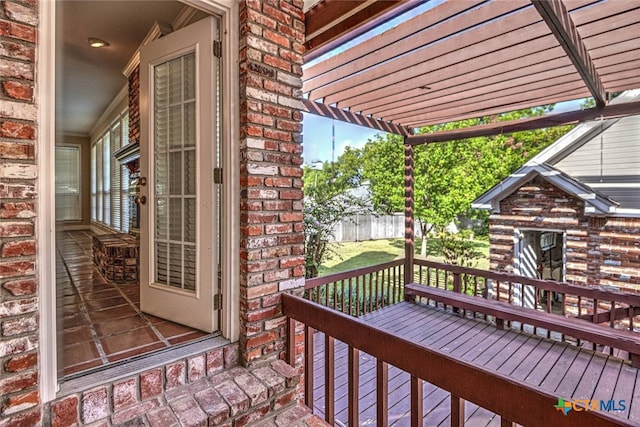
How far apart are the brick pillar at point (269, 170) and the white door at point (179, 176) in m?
0.26

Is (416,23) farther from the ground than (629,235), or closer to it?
farther from the ground

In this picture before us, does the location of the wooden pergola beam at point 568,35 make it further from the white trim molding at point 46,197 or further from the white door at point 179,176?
the white trim molding at point 46,197

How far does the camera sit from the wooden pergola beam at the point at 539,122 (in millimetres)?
3248

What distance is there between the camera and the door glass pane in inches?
83.8

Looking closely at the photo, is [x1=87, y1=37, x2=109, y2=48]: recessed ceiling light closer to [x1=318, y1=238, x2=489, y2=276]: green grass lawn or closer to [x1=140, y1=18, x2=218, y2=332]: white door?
[x1=140, y1=18, x2=218, y2=332]: white door

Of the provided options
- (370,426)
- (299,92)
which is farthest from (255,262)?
(370,426)

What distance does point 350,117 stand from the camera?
4129 millimetres

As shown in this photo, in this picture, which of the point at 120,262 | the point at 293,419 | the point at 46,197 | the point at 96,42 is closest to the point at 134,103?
the point at 96,42

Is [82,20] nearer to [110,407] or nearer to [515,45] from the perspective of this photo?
[110,407]

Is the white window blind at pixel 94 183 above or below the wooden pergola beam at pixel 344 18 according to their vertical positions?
below

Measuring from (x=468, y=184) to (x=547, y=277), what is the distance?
8.51 feet

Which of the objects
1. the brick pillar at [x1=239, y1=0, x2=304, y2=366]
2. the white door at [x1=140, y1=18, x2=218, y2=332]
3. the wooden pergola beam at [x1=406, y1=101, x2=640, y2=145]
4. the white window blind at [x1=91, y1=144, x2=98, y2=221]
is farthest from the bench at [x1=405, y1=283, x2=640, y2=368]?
the white window blind at [x1=91, y1=144, x2=98, y2=221]

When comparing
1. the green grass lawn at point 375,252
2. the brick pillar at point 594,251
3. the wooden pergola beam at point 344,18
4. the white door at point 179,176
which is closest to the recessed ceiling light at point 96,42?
the white door at point 179,176

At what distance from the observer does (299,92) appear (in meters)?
2.12
